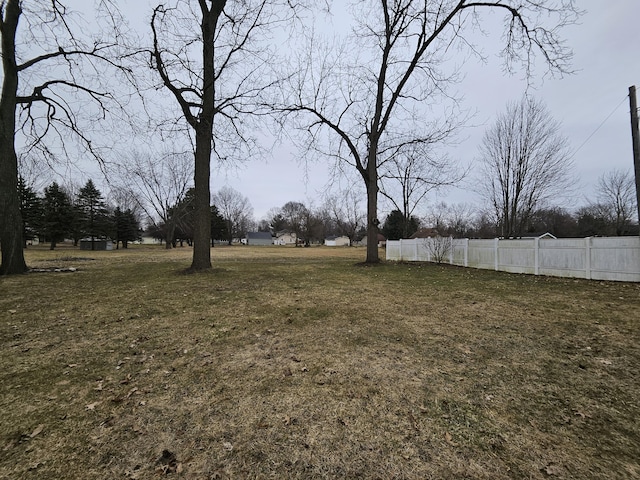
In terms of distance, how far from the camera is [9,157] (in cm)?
889

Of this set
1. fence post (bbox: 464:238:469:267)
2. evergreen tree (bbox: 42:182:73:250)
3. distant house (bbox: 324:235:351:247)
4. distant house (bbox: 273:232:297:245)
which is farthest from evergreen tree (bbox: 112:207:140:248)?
distant house (bbox: 324:235:351:247)

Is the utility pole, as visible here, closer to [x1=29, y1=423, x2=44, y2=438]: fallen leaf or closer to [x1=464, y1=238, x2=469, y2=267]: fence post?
[x1=464, y1=238, x2=469, y2=267]: fence post

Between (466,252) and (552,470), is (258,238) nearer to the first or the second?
(466,252)

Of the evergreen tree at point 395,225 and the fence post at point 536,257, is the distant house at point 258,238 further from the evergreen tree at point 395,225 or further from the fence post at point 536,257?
the fence post at point 536,257

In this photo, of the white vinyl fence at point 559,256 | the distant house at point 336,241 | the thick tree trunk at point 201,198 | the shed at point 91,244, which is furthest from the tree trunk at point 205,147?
the distant house at point 336,241

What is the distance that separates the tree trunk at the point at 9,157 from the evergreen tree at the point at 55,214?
29.0 metres

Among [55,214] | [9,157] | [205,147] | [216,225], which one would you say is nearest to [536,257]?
[205,147]

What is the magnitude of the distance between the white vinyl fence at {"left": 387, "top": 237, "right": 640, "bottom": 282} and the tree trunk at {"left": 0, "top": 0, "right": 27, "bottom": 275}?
16531 millimetres

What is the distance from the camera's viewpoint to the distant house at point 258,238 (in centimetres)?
8212

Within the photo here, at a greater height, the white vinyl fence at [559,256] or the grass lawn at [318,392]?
the white vinyl fence at [559,256]

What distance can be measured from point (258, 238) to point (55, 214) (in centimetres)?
5271

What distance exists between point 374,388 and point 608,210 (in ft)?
171

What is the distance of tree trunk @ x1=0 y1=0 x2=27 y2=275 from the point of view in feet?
28.8

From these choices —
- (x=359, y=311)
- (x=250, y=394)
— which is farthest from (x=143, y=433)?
(x=359, y=311)
